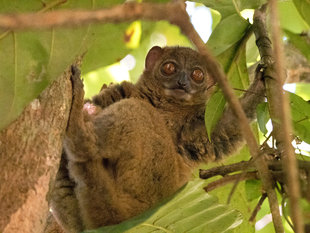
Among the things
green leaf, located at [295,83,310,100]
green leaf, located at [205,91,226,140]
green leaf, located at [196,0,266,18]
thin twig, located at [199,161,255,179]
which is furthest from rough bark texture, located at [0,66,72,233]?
green leaf, located at [295,83,310,100]

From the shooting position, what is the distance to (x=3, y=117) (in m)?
1.98

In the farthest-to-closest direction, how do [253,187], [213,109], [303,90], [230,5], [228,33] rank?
1. [303,90]
2. [230,5]
3. [228,33]
4. [213,109]
5. [253,187]

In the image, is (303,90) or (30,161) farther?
(303,90)

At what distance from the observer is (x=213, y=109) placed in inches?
103

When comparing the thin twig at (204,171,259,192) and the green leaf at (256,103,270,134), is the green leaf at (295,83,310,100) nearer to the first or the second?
the green leaf at (256,103,270,134)

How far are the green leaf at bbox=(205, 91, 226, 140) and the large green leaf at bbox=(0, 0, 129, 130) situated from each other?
0.76m

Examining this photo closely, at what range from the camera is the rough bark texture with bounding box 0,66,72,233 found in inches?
74.3

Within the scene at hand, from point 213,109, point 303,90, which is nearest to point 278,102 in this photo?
point 213,109

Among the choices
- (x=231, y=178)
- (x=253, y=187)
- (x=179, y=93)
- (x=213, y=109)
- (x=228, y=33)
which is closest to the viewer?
(x=231, y=178)

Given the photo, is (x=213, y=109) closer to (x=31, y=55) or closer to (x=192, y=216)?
(x=192, y=216)

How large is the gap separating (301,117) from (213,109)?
47 centimetres

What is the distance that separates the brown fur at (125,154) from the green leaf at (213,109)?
32cm

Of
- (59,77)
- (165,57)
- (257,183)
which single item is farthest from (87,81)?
(257,183)

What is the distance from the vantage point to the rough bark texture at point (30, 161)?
1.89 metres
